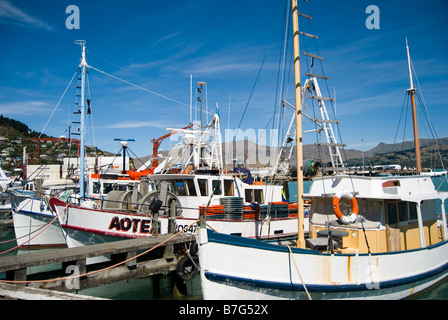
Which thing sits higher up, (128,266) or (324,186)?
(324,186)

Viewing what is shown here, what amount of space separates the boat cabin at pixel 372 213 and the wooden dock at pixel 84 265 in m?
4.63

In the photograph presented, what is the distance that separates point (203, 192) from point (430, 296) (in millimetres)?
9967

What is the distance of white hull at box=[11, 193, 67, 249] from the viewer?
1962 cm

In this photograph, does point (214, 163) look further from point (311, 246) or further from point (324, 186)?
point (311, 246)

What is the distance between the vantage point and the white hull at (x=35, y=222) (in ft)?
64.4

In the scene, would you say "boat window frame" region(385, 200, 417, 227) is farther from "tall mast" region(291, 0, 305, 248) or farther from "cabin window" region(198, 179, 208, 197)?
"cabin window" region(198, 179, 208, 197)

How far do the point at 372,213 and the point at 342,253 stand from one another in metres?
2.03

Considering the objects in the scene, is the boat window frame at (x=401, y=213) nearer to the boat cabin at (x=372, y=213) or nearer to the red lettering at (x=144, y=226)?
the boat cabin at (x=372, y=213)

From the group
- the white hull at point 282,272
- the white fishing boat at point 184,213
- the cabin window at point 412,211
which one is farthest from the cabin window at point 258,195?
the white hull at point 282,272

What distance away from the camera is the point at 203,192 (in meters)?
15.1

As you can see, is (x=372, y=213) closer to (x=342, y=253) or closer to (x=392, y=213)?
(x=392, y=213)

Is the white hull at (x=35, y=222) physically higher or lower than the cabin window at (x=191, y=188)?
lower

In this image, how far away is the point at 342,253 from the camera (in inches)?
322
